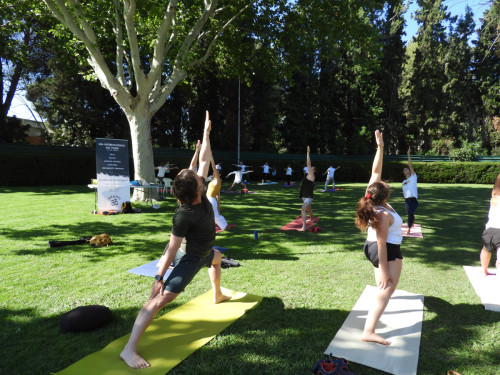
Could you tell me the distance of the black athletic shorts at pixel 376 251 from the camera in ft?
11.1

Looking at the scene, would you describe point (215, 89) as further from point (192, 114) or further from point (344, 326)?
point (344, 326)

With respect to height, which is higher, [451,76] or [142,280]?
[451,76]

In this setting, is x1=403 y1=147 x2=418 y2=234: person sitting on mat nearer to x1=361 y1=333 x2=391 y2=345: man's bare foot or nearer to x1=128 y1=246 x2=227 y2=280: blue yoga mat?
x1=361 y1=333 x2=391 y2=345: man's bare foot

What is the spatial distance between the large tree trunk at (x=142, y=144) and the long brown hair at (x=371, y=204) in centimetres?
1078

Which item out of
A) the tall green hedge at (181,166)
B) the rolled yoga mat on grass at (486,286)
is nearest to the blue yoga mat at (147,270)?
the rolled yoga mat on grass at (486,286)

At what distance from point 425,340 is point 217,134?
3051cm

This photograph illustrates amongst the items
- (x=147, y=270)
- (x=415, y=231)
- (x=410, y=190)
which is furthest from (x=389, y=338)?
(x=415, y=231)

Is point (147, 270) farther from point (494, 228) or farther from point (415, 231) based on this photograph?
point (415, 231)

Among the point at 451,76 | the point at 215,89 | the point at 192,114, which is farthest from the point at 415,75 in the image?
the point at 192,114

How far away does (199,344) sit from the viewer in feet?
11.2

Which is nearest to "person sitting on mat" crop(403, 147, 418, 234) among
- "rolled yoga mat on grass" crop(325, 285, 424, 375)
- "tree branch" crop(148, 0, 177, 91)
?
"rolled yoga mat on grass" crop(325, 285, 424, 375)

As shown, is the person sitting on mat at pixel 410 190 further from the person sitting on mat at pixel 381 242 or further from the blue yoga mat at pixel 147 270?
the blue yoga mat at pixel 147 270

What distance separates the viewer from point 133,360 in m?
3.01

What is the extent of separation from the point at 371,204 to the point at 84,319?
137 inches
